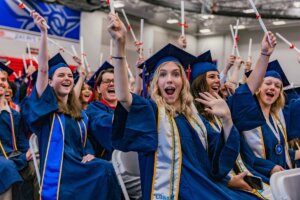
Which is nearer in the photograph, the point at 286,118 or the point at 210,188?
the point at 210,188

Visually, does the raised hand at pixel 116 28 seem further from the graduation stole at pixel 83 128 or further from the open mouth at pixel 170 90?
the graduation stole at pixel 83 128

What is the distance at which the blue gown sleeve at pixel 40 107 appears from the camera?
10.0 feet

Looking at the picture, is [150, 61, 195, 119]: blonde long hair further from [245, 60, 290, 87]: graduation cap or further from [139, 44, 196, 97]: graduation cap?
[245, 60, 290, 87]: graduation cap

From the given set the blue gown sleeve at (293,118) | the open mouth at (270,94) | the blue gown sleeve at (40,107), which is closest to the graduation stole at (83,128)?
the blue gown sleeve at (40,107)

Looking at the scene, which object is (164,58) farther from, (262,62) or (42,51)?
(42,51)

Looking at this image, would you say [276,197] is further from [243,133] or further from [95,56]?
[95,56]

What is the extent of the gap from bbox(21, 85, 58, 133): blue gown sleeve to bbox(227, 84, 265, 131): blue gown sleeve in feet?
4.38

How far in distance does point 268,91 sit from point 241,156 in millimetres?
652

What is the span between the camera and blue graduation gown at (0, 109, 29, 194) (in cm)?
347

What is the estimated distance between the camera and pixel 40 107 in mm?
3082

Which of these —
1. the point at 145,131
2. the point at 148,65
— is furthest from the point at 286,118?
the point at 145,131

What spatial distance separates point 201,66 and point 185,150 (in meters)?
1.20

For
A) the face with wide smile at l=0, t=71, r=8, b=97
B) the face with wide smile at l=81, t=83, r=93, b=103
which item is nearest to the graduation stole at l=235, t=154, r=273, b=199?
the face with wide smile at l=0, t=71, r=8, b=97

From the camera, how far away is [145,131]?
2.24 meters
